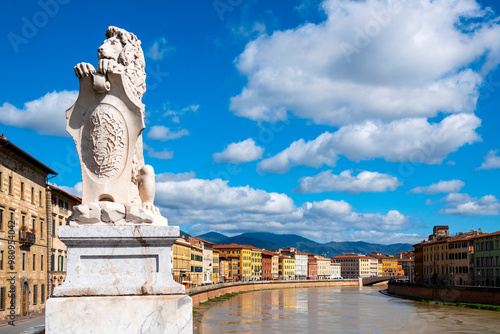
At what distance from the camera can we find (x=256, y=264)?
524 feet

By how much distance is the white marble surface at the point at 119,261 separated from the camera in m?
4.89

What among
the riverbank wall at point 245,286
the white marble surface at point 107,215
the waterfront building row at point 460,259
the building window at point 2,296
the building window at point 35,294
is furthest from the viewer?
the waterfront building row at point 460,259

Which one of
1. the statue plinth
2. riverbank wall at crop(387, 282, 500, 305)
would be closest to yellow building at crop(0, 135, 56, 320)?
the statue plinth

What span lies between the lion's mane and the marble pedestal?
60.8 inches

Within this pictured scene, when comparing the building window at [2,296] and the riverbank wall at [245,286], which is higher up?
the building window at [2,296]

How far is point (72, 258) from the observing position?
16.2 feet

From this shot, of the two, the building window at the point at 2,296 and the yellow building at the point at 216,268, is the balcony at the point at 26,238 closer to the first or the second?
the building window at the point at 2,296

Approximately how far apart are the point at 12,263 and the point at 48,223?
31.5 feet

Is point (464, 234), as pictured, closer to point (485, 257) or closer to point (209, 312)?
point (485, 257)

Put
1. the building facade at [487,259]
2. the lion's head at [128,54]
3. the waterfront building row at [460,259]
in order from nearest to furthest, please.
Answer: the lion's head at [128,54] < the building facade at [487,259] < the waterfront building row at [460,259]

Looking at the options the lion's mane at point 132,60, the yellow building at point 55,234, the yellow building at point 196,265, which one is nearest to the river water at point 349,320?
the yellow building at point 55,234

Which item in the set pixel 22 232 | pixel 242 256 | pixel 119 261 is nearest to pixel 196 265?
pixel 242 256

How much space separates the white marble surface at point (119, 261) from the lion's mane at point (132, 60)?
1.52 metres

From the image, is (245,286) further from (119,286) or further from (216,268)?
(119,286)
